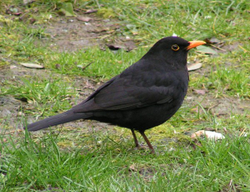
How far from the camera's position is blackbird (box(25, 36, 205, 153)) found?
4.57m

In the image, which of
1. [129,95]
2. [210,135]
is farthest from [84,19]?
[210,135]

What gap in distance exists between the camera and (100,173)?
391 cm

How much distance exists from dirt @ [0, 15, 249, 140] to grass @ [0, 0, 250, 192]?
3 cm

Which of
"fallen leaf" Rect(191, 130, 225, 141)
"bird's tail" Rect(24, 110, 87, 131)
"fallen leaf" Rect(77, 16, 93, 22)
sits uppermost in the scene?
"bird's tail" Rect(24, 110, 87, 131)

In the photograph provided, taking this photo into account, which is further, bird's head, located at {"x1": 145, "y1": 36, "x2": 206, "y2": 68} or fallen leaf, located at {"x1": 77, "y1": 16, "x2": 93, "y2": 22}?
fallen leaf, located at {"x1": 77, "y1": 16, "x2": 93, "y2": 22}

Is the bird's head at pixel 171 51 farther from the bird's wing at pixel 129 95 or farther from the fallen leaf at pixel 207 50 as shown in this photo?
the fallen leaf at pixel 207 50

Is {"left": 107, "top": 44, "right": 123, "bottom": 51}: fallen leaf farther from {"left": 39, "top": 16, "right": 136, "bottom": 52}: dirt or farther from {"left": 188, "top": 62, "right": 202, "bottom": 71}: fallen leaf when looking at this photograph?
{"left": 188, "top": 62, "right": 202, "bottom": 71}: fallen leaf

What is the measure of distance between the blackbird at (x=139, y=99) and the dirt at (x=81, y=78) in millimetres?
738

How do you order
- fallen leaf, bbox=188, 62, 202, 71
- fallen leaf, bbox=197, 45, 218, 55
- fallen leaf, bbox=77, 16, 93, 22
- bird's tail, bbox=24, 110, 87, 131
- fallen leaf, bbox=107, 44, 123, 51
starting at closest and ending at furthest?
bird's tail, bbox=24, 110, 87, 131 < fallen leaf, bbox=188, 62, 202, 71 < fallen leaf, bbox=197, 45, 218, 55 < fallen leaf, bbox=107, 44, 123, 51 < fallen leaf, bbox=77, 16, 93, 22

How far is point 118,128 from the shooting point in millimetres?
5391

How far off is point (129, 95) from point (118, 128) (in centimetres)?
85

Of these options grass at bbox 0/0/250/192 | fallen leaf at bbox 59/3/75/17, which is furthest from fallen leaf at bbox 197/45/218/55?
fallen leaf at bbox 59/3/75/17

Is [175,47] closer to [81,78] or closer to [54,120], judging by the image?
[54,120]

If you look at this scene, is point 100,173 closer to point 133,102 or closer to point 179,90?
point 133,102
